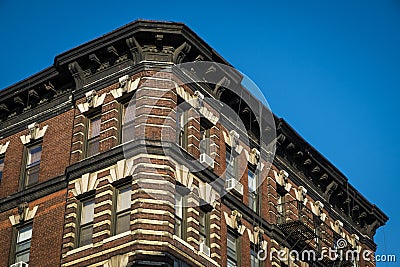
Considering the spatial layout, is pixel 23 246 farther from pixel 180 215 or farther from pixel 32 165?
pixel 180 215

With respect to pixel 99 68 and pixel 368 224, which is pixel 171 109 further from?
pixel 368 224

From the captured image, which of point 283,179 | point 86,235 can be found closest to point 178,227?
point 86,235

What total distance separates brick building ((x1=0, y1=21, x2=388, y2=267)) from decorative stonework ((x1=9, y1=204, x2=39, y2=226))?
0.17ft

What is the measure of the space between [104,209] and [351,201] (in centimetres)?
1942

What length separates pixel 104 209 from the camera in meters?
41.2

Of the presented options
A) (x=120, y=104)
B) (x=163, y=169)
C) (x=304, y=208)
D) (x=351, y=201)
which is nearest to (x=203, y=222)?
(x=163, y=169)

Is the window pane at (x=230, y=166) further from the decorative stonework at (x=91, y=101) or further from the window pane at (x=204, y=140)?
the decorative stonework at (x=91, y=101)

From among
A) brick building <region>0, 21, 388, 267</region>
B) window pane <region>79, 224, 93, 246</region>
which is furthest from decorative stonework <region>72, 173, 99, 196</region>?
window pane <region>79, 224, 93, 246</region>

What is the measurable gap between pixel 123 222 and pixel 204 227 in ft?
13.4

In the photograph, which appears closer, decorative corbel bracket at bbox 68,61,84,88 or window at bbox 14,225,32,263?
window at bbox 14,225,32,263

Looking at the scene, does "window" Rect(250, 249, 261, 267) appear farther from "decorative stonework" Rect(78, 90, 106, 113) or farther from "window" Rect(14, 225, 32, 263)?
"window" Rect(14, 225, 32, 263)

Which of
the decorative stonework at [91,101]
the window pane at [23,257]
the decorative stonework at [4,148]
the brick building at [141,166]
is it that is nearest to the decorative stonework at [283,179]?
the brick building at [141,166]

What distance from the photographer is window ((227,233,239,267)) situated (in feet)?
145

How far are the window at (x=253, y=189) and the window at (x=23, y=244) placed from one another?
34.2 ft
